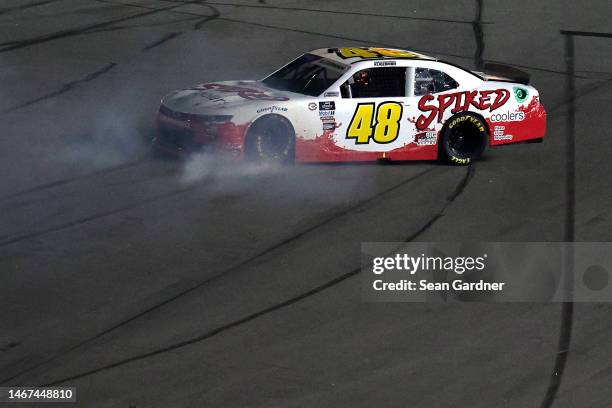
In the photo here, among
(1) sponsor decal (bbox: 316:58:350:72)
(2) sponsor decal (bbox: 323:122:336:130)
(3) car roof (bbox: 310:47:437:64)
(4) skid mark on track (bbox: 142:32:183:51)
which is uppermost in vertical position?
(3) car roof (bbox: 310:47:437:64)

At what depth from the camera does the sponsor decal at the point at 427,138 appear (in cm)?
1515

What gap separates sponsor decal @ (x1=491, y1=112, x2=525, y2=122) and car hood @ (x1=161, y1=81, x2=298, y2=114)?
2.57m

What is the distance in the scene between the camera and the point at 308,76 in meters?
15.3

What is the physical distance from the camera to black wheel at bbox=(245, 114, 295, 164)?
14422mm

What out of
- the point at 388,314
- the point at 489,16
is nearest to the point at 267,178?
the point at 388,314

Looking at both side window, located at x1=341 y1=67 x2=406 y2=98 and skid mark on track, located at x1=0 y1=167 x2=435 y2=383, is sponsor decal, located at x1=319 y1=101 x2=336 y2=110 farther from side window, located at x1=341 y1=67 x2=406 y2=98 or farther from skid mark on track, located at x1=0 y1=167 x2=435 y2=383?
skid mark on track, located at x1=0 y1=167 x2=435 y2=383

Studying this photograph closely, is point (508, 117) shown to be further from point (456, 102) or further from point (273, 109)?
point (273, 109)

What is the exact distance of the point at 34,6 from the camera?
24.4 meters

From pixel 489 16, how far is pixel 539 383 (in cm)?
1646

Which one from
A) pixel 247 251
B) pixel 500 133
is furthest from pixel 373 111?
pixel 247 251

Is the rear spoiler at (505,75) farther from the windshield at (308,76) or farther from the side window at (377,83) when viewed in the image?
the windshield at (308,76)

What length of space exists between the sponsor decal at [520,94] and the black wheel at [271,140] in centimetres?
310

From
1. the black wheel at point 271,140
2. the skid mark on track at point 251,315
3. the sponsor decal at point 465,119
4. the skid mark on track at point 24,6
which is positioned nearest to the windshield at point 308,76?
the black wheel at point 271,140

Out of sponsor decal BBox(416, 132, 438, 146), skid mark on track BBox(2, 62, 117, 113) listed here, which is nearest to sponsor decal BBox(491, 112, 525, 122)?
sponsor decal BBox(416, 132, 438, 146)
